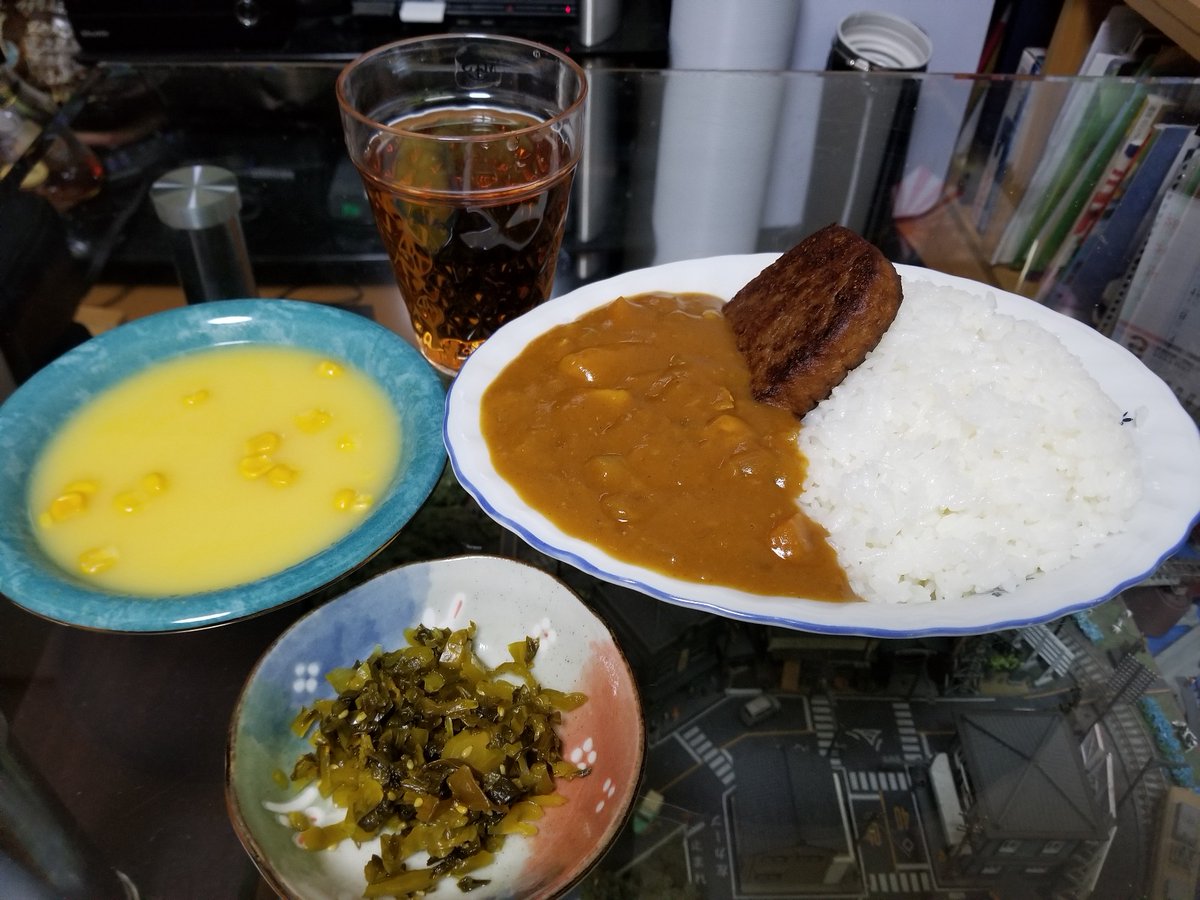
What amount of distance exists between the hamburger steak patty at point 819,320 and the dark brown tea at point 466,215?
49cm

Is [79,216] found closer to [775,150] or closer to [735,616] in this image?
[775,150]

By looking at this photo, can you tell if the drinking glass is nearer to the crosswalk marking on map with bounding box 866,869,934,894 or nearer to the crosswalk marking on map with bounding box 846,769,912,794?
the crosswalk marking on map with bounding box 846,769,912,794

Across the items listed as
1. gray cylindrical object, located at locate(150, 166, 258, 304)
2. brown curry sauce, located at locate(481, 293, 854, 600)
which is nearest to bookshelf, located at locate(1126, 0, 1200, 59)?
brown curry sauce, located at locate(481, 293, 854, 600)

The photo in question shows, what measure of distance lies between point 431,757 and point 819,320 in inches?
37.9

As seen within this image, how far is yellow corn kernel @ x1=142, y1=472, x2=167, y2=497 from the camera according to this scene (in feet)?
5.12

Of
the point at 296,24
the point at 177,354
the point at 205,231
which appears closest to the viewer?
the point at 177,354

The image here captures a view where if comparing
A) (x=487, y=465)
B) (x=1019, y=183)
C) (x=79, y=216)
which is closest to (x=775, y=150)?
(x=1019, y=183)

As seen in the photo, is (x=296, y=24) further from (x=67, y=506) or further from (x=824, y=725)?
(x=824, y=725)

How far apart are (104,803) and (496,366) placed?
3.08ft

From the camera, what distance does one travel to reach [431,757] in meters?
1.27

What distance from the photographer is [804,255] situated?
1.70 meters

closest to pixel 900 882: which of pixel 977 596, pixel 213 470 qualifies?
pixel 977 596

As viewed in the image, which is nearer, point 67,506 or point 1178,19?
point 67,506

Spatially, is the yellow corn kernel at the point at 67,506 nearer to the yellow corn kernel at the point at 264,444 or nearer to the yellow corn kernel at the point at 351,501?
the yellow corn kernel at the point at 264,444
